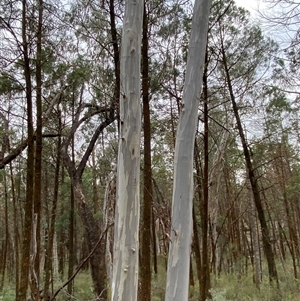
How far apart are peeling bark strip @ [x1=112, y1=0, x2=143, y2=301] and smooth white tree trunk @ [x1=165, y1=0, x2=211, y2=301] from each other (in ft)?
1.18

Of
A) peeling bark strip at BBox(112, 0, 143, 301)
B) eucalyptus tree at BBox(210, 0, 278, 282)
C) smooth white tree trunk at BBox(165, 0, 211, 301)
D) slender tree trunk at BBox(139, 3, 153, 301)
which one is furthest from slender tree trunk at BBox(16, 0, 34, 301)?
eucalyptus tree at BBox(210, 0, 278, 282)

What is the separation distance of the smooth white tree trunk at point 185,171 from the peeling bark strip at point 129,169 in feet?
1.18

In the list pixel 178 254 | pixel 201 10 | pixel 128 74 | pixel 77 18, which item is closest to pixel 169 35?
pixel 77 18

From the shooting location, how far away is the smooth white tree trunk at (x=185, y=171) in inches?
109

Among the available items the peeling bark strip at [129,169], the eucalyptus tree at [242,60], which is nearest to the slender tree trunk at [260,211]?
the eucalyptus tree at [242,60]

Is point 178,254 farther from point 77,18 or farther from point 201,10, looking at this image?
point 77,18

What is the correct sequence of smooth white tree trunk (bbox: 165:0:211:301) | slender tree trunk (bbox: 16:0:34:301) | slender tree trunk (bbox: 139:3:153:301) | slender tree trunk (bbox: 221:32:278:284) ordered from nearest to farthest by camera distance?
smooth white tree trunk (bbox: 165:0:211:301)
slender tree trunk (bbox: 139:3:153:301)
slender tree trunk (bbox: 16:0:34:301)
slender tree trunk (bbox: 221:32:278:284)

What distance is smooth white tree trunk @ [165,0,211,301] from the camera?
2781 millimetres

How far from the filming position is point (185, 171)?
2949 mm

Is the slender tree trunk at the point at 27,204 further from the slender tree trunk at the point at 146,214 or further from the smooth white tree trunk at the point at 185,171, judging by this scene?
the smooth white tree trunk at the point at 185,171

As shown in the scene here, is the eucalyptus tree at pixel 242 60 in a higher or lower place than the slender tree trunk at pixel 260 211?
higher

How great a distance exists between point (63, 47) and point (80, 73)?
2.20 ft

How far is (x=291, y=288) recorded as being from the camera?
757 cm

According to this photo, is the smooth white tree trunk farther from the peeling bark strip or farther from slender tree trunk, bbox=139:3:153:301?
slender tree trunk, bbox=139:3:153:301
